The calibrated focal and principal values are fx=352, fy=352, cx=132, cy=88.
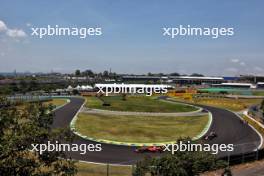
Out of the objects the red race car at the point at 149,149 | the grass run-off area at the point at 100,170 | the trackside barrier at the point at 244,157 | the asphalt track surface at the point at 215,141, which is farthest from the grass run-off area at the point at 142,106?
the grass run-off area at the point at 100,170

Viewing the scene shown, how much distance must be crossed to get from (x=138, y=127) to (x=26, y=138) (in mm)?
45843

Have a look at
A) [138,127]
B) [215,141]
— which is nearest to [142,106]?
[138,127]

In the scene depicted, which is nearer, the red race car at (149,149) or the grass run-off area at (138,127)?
the red race car at (149,149)

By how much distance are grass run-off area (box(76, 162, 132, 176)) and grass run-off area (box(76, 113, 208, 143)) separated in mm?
13629

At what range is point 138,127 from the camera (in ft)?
191

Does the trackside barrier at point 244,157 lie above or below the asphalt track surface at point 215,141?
above

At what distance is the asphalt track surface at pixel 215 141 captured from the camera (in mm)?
37156

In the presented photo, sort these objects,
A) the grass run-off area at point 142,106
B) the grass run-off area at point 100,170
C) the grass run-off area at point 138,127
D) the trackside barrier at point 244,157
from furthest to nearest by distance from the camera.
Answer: the grass run-off area at point 142,106 → the grass run-off area at point 138,127 → the trackside barrier at point 244,157 → the grass run-off area at point 100,170

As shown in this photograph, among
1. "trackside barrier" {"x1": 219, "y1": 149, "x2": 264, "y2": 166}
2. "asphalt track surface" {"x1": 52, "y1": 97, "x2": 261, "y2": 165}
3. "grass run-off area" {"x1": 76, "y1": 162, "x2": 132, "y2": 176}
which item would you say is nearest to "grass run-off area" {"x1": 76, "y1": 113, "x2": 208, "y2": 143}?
"asphalt track surface" {"x1": 52, "y1": 97, "x2": 261, "y2": 165}

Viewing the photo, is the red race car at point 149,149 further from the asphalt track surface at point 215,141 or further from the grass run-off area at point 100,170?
the grass run-off area at point 100,170

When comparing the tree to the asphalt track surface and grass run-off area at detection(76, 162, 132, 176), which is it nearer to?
the asphalt track surface

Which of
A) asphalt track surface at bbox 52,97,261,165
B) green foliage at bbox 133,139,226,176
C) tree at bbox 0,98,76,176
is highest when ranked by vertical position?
tree at bbox 0,98,76,176

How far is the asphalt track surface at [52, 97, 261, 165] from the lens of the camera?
122 feet

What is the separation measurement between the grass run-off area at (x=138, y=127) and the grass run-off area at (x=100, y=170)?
1363 cm
